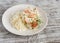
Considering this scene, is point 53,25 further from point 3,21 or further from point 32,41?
point 3,21

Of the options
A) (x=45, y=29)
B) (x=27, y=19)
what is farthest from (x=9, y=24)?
(x=45, y=29)

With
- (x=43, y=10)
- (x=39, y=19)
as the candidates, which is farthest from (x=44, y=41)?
(x=43, y=10)

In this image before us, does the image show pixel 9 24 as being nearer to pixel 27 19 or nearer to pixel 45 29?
pixel 27 19

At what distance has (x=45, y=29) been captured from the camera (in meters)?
1.11

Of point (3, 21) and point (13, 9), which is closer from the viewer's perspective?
point (3, 21)

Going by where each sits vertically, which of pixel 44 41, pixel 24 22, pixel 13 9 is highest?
pixel 13 9

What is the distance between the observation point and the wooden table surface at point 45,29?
3.41 feet

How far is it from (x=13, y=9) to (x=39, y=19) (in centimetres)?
23

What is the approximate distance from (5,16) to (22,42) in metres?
0.24

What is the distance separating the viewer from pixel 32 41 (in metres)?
1.03

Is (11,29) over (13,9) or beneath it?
beneath

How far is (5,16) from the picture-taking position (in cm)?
114

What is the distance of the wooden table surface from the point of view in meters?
1.04

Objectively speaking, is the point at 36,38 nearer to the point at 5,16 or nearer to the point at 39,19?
the point at 39,19
